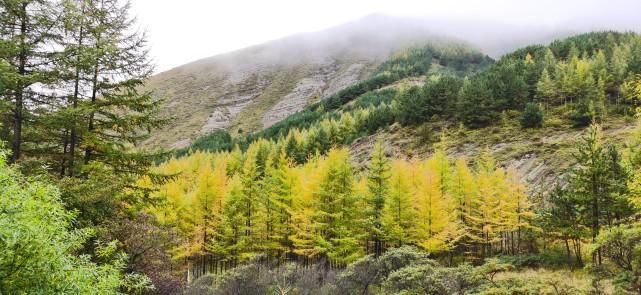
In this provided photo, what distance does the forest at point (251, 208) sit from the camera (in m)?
13.3

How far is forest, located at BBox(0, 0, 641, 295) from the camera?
13258 mm

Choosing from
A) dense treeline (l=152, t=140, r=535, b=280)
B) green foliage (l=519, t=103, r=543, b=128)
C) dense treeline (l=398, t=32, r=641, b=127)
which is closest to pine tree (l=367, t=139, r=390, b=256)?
Result: dense treeline (l=152, t=140, r=535, b=280)

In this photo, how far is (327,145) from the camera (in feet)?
278

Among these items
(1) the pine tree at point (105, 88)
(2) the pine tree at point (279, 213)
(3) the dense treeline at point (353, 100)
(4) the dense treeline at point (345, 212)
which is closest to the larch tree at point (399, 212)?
(4) the dense treeline at point (345, 212)

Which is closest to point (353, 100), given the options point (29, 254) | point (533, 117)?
point (533, 117)

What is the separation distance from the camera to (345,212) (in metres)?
34.3

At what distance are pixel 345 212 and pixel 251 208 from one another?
958 centimetres

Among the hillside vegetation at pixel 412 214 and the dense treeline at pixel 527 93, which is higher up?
the dense treeline at pixel 527 93

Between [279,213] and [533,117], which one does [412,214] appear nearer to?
[279,213]

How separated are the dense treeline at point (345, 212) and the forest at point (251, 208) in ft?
0.56

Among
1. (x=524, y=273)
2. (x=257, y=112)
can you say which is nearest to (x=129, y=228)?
(x=524, y=273)

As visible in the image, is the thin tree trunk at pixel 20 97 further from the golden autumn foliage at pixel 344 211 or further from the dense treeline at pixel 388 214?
the golden autumn foliage at pixel 344 211

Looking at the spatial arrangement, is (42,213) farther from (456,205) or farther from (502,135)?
(502,135)

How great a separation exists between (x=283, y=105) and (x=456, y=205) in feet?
538
